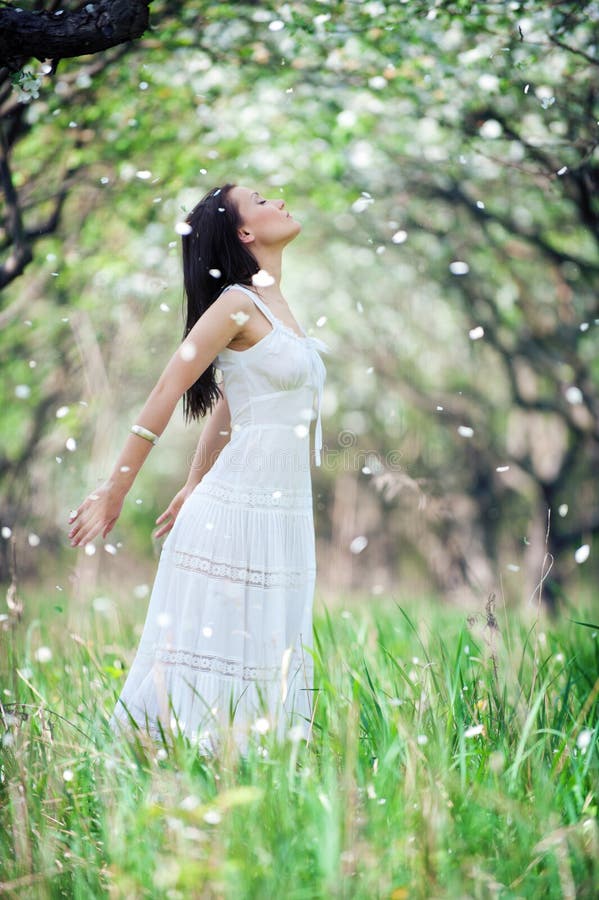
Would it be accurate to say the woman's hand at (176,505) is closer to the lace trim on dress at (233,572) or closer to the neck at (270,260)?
the lace trim on dress at (233,572)

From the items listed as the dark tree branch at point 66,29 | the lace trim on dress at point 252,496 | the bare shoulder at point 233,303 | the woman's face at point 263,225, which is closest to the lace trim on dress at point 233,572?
the lace trim on dress at point 252,496

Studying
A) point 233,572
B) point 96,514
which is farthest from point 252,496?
point 96,514

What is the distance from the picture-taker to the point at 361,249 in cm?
905

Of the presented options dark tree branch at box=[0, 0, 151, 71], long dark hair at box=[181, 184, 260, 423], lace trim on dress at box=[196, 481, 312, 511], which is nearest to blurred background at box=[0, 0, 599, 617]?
dark tree branch at box=[0, 0, 151, 71]

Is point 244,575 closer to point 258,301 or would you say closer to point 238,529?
point 238,529

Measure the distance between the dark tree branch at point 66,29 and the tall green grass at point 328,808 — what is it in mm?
1816

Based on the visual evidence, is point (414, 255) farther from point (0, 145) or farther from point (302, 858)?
point (302, 858)

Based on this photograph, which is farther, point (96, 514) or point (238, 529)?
point (238, 529)

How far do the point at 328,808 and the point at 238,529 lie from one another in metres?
0.80

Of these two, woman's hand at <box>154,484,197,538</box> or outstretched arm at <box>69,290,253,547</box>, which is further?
woman's hand at <box>154,484,197,538</box>

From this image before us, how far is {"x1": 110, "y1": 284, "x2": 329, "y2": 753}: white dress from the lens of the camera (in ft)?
8.04

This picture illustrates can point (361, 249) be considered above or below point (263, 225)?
below

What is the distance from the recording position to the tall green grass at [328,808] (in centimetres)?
180

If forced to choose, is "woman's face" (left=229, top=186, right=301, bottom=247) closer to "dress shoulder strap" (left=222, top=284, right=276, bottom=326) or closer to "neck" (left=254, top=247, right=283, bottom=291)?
"neck" (left=254, top=247, right=283, bottom=291)
